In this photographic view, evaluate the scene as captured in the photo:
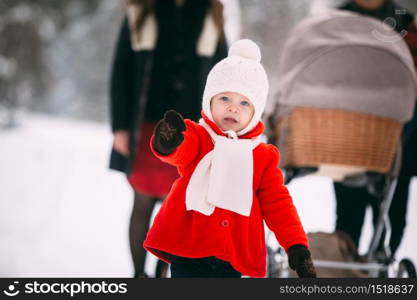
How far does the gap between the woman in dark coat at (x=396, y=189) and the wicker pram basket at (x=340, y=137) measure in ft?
0.59

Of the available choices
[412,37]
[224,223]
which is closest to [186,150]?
[224,223]

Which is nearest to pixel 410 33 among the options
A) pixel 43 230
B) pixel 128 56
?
pixel 128 56

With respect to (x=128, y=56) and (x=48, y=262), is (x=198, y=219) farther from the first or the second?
(x=48, y=262)

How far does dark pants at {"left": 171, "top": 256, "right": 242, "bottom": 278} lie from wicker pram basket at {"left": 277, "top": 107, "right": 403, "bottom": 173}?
24.9 inches

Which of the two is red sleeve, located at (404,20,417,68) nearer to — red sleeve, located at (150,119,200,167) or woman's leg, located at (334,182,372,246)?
woman's leg, located at (334,182,372,246)

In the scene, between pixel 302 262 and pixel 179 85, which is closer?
pixel 302 262

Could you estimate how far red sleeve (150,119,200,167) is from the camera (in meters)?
0.94

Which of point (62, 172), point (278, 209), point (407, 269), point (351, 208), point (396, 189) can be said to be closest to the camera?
point (278, 209)

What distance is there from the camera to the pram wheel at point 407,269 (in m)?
Answer: 1.41

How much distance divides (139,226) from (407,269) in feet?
3.35

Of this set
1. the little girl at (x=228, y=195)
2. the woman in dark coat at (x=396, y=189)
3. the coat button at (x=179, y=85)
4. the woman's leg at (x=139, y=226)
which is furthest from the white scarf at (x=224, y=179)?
the woman in dark coat at (x=396, y=189)

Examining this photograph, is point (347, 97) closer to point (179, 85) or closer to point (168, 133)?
point (179, 85)

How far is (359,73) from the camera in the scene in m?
1.47

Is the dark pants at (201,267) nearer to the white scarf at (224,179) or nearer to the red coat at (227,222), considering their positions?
the red coat at (227,222)
